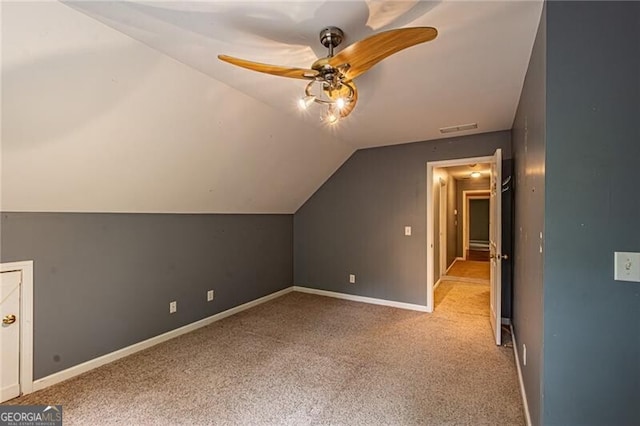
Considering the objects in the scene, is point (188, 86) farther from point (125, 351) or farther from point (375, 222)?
point (375, 222)

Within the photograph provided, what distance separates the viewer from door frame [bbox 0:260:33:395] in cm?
218

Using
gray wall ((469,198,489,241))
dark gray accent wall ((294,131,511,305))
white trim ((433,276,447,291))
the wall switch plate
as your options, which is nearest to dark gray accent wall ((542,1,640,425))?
the wall switch plate

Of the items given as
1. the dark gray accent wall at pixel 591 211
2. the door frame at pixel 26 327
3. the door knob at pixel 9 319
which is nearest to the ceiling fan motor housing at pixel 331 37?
the dark gray accent wall at pixel 591 211

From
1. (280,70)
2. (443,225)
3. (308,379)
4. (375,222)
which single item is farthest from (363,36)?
(443,225)

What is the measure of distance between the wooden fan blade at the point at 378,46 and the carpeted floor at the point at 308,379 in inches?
84.6

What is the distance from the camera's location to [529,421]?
180 cm

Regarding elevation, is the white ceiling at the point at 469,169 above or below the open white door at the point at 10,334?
above

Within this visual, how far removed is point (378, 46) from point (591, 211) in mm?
1197

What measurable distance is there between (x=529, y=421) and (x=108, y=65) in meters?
3.29

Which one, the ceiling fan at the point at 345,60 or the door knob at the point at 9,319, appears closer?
the ceiling fan at the point at 345,60

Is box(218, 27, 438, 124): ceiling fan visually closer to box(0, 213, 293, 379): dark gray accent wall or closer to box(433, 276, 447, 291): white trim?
box(0, 213, 293, 379): dark gray accent wall

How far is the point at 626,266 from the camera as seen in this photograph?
4.16 ft

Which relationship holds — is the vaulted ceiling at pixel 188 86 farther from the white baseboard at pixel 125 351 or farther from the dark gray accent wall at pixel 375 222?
the white baseboard at pixel 125 351

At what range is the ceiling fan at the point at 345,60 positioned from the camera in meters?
1.29
